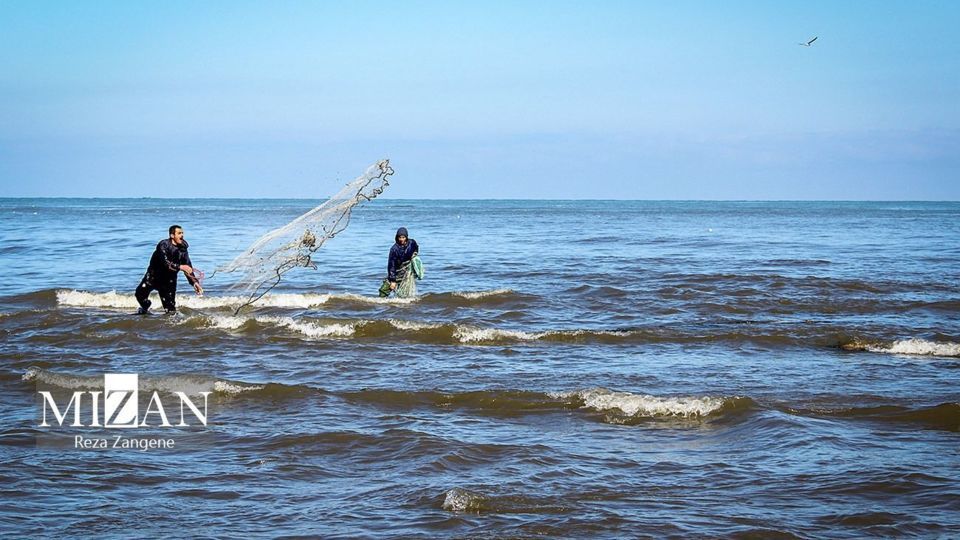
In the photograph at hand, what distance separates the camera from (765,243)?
116ft

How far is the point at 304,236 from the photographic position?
12938 mm

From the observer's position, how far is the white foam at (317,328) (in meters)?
13.7

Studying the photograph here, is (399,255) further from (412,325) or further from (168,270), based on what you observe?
(168,270)

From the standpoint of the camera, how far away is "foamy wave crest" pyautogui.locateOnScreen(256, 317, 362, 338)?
539 inches

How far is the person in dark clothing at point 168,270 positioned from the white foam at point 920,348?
9.44 m

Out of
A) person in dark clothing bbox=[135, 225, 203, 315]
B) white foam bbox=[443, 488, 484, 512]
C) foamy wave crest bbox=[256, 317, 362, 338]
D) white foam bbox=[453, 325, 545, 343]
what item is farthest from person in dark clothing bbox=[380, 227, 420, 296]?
white foam bbox=[443, 488, 484, 512]

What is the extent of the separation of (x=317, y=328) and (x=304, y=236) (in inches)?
65.0

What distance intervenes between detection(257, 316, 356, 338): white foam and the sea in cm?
5

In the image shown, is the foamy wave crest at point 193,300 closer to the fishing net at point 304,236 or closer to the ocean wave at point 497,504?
the fishing net at point 304,236

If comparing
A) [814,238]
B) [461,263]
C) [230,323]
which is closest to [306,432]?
[230,323]

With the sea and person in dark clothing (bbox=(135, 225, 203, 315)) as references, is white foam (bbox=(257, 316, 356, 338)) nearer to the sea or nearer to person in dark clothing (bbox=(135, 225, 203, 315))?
the sea

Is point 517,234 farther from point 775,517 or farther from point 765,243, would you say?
point 775,517

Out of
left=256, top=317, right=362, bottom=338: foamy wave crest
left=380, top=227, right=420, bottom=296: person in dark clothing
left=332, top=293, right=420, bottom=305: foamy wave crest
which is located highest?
left=380, top=227, right=420, bottom=296: person in dark clothing

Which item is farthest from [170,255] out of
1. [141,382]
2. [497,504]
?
[497,504]
